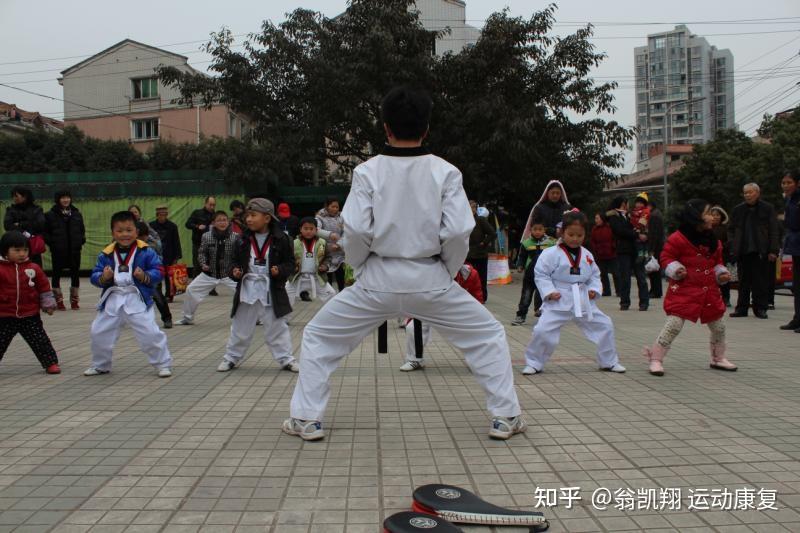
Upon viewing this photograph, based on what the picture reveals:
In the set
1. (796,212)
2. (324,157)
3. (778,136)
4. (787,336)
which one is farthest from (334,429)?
(778,136)

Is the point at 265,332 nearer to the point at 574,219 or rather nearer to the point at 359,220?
the point at 359,220

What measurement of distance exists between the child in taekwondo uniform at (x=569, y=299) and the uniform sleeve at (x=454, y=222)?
7.90 ft

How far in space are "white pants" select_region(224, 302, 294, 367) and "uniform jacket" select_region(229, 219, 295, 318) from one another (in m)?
0.09

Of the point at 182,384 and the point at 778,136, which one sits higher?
the point at 778,136

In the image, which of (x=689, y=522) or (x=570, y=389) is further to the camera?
(x=570, y=389)

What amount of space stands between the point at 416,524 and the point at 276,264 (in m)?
4.23

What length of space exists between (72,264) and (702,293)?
32.8 ft

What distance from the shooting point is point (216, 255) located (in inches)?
398

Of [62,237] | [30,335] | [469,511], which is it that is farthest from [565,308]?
[62,237]

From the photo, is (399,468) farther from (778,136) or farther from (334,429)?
(778,136)

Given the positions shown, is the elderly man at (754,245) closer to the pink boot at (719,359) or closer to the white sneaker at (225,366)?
the pink boot at (719,359)

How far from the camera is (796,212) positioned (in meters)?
9.27

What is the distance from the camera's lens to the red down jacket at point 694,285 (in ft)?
20.5

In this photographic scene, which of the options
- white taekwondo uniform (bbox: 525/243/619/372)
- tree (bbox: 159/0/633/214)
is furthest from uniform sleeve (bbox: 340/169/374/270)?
tree (bbox: 159/0/633/214)
